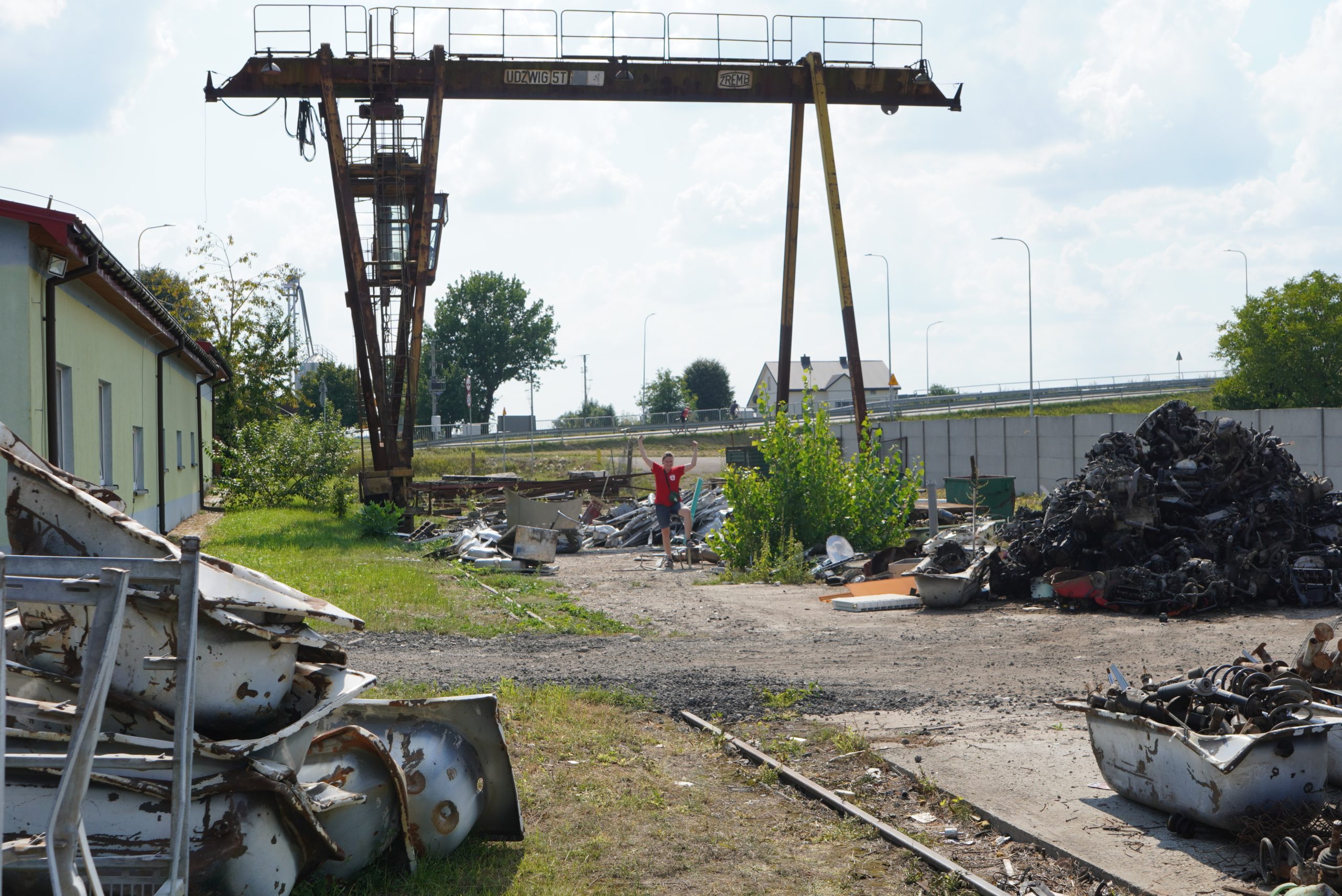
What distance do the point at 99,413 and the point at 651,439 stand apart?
48.5m

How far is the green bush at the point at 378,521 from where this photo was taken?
23312mm

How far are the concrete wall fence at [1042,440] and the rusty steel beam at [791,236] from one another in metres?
5.31

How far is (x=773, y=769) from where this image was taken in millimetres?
6434

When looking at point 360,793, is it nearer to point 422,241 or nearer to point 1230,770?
point 1230,770

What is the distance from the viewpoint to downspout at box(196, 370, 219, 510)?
98.5 feet

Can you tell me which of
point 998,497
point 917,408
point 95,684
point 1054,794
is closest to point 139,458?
point 998,497

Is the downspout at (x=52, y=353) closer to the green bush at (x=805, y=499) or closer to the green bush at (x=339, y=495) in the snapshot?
the green bush at (x=805, y=499)

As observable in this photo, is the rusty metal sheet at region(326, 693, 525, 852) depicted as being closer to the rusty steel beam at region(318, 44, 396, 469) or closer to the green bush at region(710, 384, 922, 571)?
the green bush at region(710, 384, 922, 571)

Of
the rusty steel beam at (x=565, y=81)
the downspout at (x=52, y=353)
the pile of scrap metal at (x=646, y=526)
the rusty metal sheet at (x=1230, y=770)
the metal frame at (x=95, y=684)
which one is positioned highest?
the rusty steel beam at (x=565, y=81)

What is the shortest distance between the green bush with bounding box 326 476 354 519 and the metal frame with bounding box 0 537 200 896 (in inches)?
1012

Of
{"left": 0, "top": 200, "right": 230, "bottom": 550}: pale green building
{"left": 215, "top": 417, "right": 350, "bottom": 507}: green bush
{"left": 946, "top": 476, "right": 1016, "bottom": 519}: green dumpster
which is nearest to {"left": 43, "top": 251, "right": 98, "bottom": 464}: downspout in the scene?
{"left": 0, "top": 200, "right": 230, "bottom": 550}: pale green building

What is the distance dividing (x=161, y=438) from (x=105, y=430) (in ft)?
15.0

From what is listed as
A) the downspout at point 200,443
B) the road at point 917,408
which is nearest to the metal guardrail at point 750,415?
the road at point 917,408

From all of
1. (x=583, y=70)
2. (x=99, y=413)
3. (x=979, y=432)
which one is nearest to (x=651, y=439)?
(x=979, y=432)
